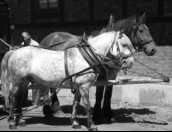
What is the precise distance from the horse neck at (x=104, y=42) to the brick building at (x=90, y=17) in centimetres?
312

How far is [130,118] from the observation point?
7.63m

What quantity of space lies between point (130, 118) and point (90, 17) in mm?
5204

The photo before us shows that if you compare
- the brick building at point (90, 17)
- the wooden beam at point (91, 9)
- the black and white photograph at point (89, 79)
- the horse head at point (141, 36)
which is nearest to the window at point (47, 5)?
the brick building at point (90, 17)

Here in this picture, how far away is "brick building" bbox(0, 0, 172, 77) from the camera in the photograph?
35.2 ft

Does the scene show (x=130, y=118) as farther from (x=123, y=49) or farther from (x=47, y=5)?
(x=47, y=5)

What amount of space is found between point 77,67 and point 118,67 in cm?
78

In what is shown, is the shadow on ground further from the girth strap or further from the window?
the window

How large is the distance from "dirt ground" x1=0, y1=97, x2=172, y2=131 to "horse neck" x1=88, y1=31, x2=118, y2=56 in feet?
4.58

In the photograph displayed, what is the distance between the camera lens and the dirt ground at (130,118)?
22.2ft

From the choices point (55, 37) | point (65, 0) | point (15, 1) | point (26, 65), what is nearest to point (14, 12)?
point (15, 1)

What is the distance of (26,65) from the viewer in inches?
250

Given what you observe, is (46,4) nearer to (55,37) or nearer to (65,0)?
(65,0)

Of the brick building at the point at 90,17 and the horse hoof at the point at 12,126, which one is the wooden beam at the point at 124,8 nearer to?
the brick building at the point at 90,17

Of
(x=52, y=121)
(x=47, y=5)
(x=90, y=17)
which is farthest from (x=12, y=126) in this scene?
(x=47, y=5)
